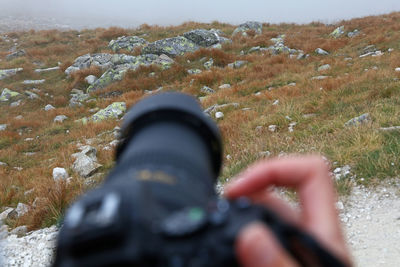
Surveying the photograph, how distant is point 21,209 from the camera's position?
4789mm

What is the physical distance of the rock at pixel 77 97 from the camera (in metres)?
13.1

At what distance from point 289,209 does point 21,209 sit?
4.81 metres

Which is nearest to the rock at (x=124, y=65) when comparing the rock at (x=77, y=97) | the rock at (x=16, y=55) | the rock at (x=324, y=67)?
the rock at (x=77, y=97)

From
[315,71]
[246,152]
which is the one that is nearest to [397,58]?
[315,71]

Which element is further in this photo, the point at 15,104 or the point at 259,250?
the point at 15,104

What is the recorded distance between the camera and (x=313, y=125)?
5.71m

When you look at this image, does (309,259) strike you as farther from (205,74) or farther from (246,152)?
(205,74)

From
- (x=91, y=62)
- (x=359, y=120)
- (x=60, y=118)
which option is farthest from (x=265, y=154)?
(x=91, y=62)

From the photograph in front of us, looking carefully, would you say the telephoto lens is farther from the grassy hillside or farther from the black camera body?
the grassy hillside

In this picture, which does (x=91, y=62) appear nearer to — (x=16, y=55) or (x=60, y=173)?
(x=16, y=55)

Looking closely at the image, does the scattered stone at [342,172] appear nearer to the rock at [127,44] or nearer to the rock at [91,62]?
the rock at [91,62]

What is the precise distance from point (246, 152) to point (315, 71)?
7103 millimetres

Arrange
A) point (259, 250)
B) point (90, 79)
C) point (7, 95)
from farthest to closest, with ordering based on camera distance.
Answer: point (90, 79), point (7, 95), point (259, 250)

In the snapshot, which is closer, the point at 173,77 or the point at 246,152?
the point at 246,152
